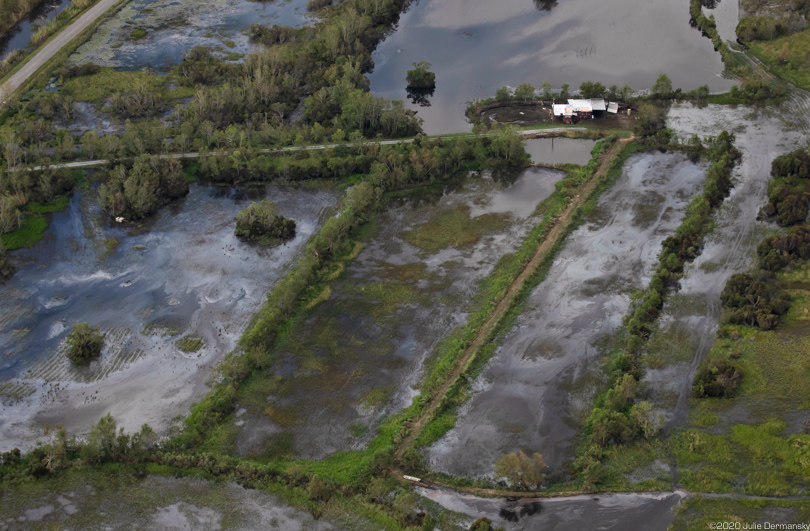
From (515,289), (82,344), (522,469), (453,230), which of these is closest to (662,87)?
(453,230)

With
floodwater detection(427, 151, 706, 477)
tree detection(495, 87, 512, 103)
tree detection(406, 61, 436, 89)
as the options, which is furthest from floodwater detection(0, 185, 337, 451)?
tree detection(495, 87, 512, 103)

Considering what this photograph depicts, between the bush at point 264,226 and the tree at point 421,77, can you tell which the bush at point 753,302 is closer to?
the bush at point 264,226

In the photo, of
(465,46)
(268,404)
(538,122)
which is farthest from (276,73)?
(268,404)

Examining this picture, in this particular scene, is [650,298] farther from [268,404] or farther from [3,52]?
[3,52]

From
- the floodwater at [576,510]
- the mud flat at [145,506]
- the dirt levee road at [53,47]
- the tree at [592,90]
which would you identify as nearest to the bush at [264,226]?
the mud flat at [145,506]

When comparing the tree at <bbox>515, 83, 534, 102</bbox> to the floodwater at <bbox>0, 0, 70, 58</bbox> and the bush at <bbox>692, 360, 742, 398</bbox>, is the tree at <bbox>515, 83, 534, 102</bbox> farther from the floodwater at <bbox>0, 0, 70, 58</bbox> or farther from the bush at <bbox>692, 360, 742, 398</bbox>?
the floodwater at <bbox>0, 0, 70, 58</bbox>

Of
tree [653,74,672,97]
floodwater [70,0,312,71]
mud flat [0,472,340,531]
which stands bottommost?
A: mud flat [0,472,340,531]
